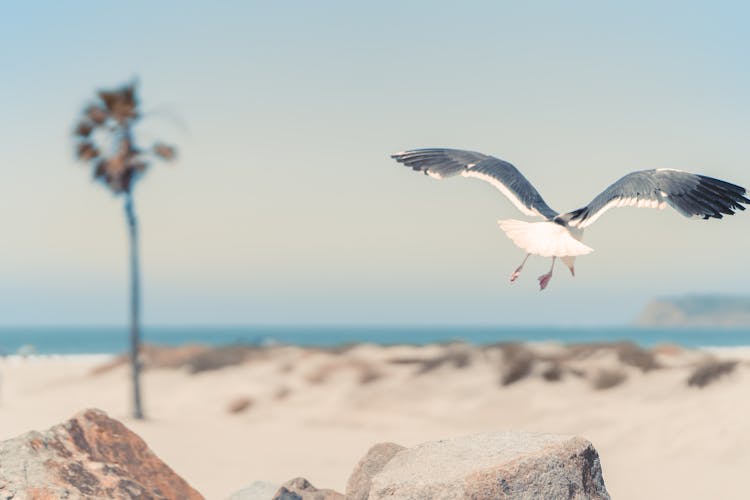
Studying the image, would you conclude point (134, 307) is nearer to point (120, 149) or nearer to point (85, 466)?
point (120, 149)

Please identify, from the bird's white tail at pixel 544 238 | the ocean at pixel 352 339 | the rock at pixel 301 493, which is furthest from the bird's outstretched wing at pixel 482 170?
the ocean at pixel 352 339

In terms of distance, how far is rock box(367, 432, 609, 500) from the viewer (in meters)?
6.70

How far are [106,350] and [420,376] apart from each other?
59346mm

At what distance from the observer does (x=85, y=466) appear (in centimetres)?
820

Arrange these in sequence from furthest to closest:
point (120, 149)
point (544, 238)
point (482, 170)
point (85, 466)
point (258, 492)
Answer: point (120, 149)
point (258, 492)
point (85, 466)
point (482, 170)
point (544, 238)

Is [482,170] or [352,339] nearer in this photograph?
[482,170]

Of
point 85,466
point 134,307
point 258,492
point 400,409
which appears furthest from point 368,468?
point 134,307

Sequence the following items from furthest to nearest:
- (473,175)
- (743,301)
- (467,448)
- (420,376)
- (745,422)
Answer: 1. (743,301)
2. (420,376)
3. (745,422)
4. (473,175)
5. (467,448)

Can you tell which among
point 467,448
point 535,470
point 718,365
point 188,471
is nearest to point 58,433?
point 467,448

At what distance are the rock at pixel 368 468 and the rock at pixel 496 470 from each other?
60 cm

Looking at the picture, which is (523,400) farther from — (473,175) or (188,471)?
(473,175)

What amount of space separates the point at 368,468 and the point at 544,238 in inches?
113

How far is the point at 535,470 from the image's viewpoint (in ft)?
22.6

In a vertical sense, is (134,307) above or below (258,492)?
above
